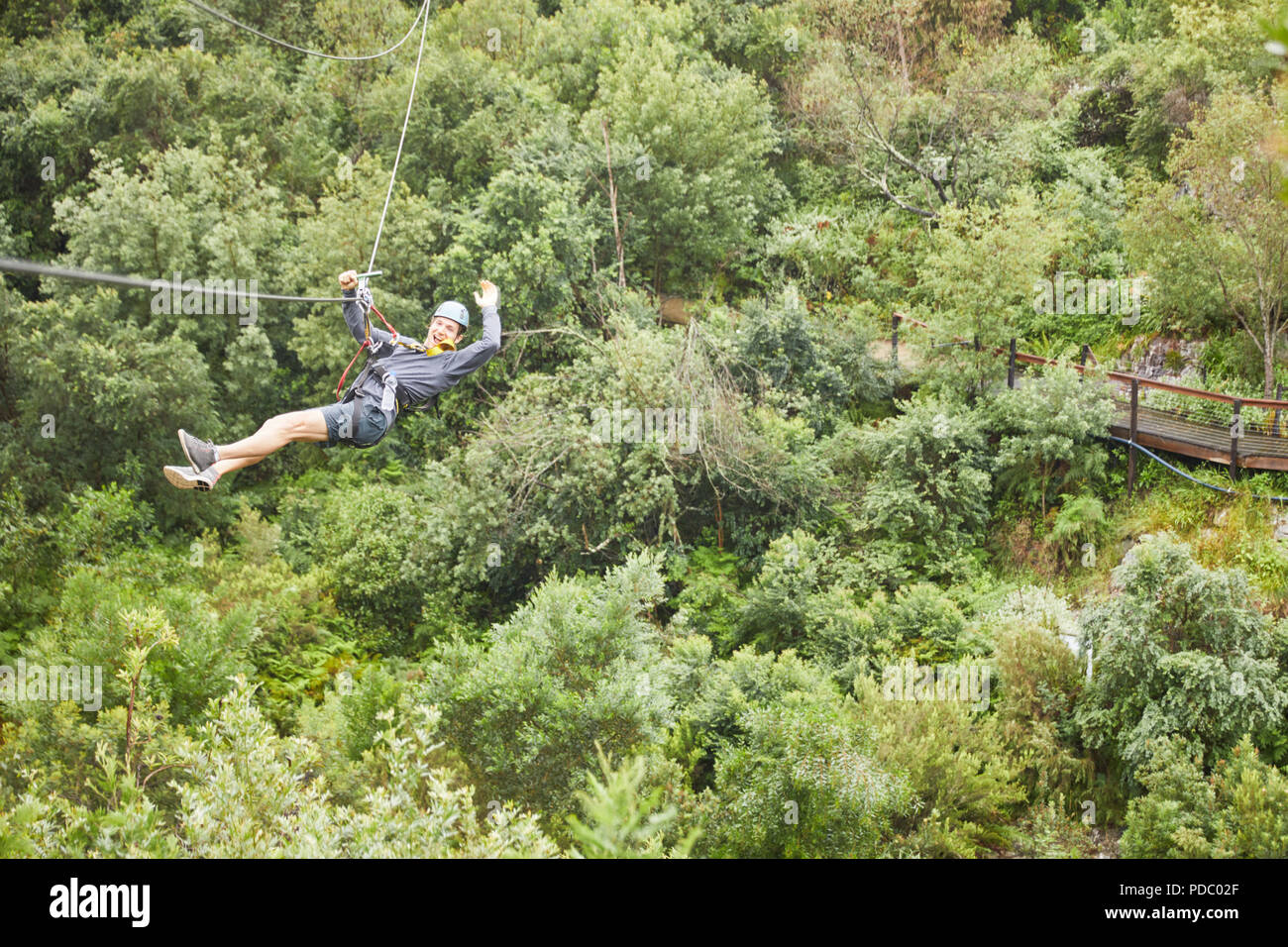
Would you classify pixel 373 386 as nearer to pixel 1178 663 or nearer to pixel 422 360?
pixel 422 360

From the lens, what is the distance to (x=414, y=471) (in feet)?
69.6

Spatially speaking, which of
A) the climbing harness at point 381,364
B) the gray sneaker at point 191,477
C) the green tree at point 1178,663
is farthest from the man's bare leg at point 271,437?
the green tree at point 1178,663

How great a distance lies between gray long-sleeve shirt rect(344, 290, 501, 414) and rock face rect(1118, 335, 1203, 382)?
13396 millimetres

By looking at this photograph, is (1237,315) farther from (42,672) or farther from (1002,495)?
(42,672)

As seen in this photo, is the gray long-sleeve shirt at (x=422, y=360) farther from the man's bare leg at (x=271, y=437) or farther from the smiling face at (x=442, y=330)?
the man's bare leg at (x=271, y=437)

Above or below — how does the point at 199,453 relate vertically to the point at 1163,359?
above

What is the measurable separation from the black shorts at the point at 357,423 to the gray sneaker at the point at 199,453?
864 millimetres

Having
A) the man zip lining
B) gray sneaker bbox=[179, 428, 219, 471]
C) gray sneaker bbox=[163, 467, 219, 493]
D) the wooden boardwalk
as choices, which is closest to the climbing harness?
the man zip lining

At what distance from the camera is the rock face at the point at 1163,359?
57.3 ft

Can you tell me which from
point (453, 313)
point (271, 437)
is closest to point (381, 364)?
point (453, 313)

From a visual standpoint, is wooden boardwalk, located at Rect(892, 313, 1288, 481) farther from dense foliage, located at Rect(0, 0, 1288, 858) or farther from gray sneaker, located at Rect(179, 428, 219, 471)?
gray sneaker, located at Rect(179, 428, 219, 471)

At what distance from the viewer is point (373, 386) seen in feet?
27.6

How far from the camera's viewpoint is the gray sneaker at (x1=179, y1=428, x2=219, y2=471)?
7.46 m

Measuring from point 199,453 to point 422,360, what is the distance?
197 centimetres
